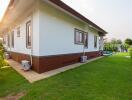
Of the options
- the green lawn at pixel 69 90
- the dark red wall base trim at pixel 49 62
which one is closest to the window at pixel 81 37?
the dark red wall base trim at pixel 49 62

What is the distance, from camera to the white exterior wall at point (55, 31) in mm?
6754

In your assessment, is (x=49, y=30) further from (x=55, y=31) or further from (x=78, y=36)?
(x=78, y=36)

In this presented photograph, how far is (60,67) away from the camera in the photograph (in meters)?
8.09

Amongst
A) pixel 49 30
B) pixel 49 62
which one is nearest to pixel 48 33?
pixel 49 30

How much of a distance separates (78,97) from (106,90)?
40.9 inches

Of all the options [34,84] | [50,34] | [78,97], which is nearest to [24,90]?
[34,84]

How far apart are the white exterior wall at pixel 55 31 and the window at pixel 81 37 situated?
750mm

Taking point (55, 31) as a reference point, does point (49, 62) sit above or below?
below

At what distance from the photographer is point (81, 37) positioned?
37.7ft

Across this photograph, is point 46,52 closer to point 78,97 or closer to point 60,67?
point 60,67

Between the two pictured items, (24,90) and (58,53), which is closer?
(24,90)

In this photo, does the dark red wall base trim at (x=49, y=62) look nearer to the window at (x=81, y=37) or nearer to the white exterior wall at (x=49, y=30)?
the white exterior wall at (x=49, y=30)

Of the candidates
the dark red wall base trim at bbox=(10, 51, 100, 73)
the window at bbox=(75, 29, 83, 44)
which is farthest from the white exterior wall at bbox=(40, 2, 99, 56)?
the window at bbox=(75, 29, 83, 44)

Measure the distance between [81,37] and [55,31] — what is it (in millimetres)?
4269
